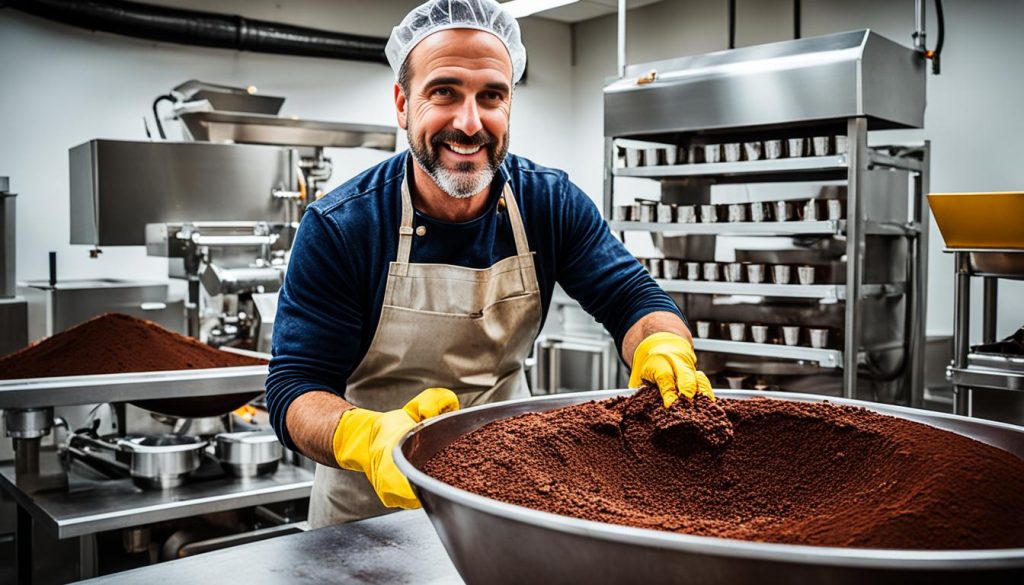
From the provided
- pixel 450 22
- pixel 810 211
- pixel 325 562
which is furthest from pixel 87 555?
pixel 810 211

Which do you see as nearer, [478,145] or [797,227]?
[478,145]

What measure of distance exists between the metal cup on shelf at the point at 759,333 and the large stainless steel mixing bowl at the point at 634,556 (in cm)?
323

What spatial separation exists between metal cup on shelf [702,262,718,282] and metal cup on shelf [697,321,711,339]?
8.4 inches

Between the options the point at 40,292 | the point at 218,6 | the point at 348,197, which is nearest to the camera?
the point at 348,197

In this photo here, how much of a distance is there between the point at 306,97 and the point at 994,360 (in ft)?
16.1

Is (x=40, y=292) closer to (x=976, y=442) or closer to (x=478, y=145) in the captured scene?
(x=478, y=145)

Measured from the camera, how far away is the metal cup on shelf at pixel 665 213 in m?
4.11

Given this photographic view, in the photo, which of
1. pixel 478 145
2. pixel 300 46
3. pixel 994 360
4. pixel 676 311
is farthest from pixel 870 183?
pixel 300 46

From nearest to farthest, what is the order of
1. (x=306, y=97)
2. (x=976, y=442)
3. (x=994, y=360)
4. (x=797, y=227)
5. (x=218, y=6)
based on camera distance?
1. (x=976, y=442)
2. (x=994, y=360)
3. (x=797, y=227)
4. (x=218, y=6)
5. (x=306, y=97)

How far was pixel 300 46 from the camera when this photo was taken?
5828 millimetres

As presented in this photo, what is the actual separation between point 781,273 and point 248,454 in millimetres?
2375

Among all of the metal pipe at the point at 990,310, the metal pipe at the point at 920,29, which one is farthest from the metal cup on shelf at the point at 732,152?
the metal pipe at the point at 990,310

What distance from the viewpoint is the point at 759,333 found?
3883 millimetres

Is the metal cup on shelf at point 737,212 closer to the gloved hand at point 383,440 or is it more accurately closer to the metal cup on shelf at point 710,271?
the metal cup on shelf at point 710,271
